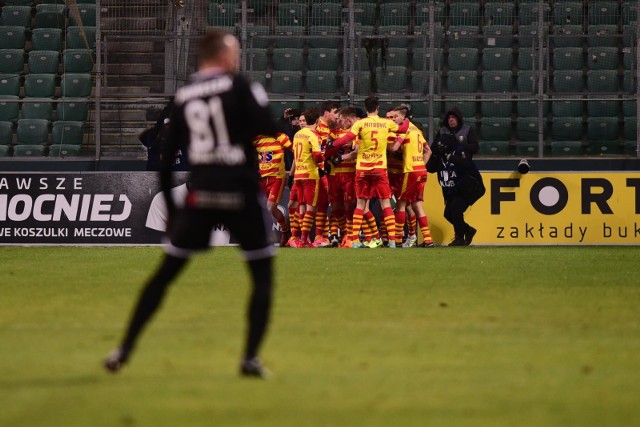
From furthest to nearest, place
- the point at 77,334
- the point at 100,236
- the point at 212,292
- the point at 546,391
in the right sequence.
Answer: the point at 100,236 → the point at 212,292 → the point at 77,334 → the point at 546,391

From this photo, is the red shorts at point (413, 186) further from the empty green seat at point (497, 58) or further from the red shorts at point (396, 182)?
the empty green seat at point (497, 58)

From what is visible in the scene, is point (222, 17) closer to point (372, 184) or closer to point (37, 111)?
point (37, 111)

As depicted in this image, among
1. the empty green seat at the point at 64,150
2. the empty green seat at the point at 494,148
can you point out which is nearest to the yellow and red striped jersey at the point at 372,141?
the empty green seat at the point at 494,148

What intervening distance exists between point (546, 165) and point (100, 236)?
25.5ft

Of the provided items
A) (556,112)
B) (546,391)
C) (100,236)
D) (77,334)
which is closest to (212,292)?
(77,334)

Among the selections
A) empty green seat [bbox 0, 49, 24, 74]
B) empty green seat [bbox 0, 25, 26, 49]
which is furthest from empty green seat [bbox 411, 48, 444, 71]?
empty green seat [bbox 0, 25, 26, 49]

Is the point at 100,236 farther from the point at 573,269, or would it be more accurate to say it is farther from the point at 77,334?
the point at 77,334

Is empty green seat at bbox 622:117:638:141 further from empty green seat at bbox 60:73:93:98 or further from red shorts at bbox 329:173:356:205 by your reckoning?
empty green seat at bbox 60:73:93:98

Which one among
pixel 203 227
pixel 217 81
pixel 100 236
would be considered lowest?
pixel 100 236

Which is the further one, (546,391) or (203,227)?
(203,227)

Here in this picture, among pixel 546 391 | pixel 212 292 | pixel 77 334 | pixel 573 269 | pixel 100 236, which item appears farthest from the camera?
pixel 100 236

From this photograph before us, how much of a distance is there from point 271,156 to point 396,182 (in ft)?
6.84

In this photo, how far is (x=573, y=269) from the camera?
16359mm

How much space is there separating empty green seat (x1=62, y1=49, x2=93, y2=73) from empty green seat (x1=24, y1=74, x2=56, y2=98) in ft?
2.06
